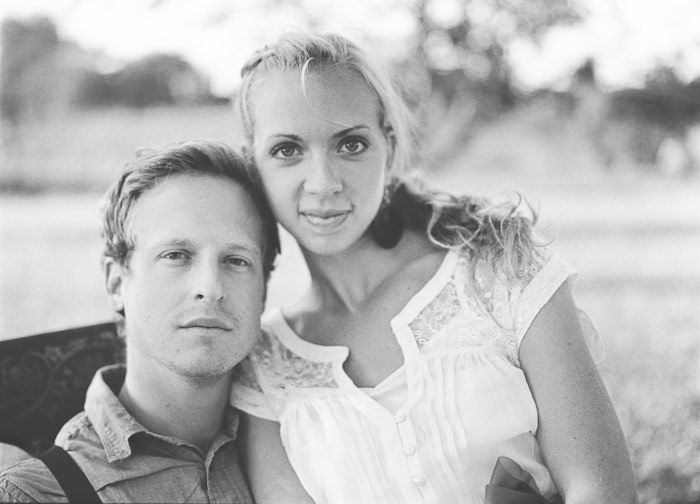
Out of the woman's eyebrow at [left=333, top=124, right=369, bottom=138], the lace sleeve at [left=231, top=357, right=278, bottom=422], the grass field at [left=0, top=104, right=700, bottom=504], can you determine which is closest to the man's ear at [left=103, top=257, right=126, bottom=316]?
the lace sleeve at [left=231, top=357, right=278, bottom=422]

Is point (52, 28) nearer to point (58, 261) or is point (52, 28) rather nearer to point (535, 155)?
point (58, 261)

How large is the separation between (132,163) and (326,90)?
22.1 inches

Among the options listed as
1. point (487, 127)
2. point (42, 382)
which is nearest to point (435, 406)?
point (42, 382)

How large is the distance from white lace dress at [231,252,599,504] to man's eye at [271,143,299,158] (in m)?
0.51

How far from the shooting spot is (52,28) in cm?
506

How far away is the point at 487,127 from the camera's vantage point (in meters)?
5.43

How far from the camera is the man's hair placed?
195 centimetres

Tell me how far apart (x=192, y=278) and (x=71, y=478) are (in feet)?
1.76

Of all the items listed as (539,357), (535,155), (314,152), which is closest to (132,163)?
(314,152)

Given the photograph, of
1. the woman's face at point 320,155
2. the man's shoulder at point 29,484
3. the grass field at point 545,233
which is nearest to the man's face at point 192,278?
the woman's face at point 320,155

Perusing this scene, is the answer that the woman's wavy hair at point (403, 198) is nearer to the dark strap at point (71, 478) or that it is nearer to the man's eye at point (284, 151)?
the man's eye at point (284, 151)

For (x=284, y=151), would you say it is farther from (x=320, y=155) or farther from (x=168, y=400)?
(x=168, y=400)

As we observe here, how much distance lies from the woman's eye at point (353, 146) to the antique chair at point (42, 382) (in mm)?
1045

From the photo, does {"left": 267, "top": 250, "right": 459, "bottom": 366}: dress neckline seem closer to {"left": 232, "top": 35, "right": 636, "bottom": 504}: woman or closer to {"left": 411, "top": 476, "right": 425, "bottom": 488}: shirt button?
{"left": 232, "top": 35, "right": 636, "bottom": 504}: woman
